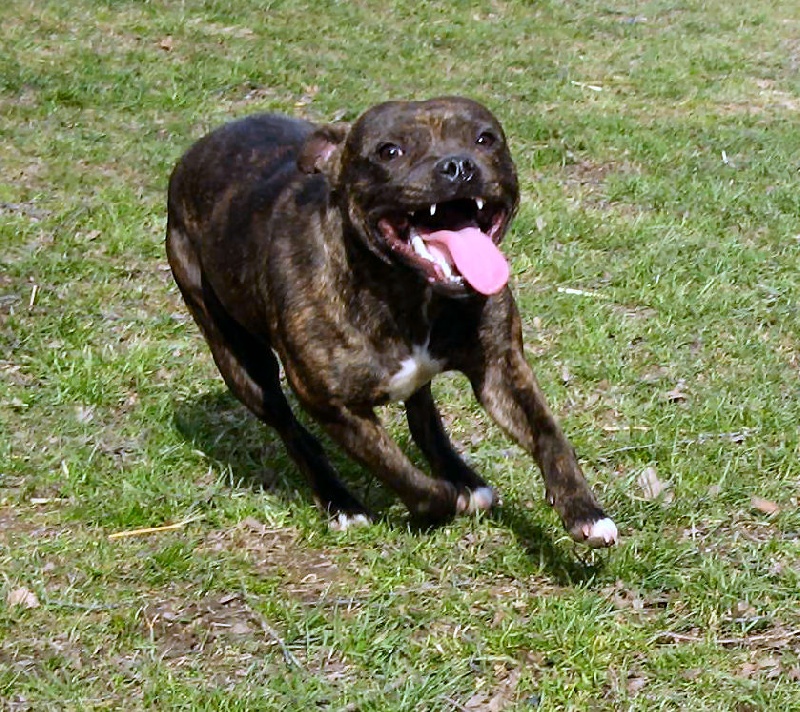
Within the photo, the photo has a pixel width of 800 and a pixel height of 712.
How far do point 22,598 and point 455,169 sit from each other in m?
2.08

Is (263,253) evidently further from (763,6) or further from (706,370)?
(763,6)

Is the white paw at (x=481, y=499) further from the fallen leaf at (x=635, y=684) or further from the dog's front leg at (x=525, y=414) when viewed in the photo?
the fallen leaf at (x=635, y=684)

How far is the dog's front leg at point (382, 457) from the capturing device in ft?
14.8

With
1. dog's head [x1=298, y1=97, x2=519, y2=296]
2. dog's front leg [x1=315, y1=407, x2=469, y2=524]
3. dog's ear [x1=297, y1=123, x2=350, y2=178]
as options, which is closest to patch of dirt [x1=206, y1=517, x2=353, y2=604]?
dog's front leg [x1=315, y1=407, x2=469, y2=524]

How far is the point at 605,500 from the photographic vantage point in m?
4.96

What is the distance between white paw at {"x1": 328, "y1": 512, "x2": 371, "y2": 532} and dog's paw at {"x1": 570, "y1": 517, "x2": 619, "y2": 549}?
99 cm

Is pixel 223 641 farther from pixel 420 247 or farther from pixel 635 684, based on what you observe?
pixel 420 247

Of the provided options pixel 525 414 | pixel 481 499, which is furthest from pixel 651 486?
pixel 525 414

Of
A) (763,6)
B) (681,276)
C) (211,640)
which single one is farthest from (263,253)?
(763,6)

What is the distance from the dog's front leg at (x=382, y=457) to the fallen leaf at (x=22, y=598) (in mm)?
1155

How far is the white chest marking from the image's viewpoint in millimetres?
4375

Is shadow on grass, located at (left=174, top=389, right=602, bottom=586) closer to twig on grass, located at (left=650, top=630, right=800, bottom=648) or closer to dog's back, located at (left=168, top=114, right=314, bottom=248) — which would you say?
twig on grass, located at (left=650, top=630, right=800, bottom=648)

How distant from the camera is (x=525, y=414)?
452 centimetres

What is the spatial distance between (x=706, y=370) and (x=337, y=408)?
7.65 feet
